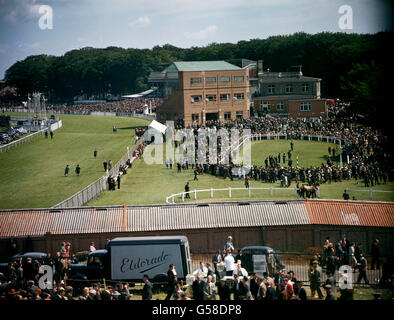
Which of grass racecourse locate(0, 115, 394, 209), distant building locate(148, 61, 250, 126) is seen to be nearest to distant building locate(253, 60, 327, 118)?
distant building locate(148, 61, 250, 126)

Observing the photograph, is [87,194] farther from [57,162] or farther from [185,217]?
[57,162]

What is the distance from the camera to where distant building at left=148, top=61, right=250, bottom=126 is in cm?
7288

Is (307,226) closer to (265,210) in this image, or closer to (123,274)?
(265,210)

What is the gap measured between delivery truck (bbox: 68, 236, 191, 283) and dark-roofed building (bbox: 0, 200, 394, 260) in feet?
13.5

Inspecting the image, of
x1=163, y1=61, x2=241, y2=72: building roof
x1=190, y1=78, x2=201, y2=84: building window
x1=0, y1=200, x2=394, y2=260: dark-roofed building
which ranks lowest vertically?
x1=0, y1=200, x2=394, y2=260: dark-roofed building

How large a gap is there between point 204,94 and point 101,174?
32.4 m

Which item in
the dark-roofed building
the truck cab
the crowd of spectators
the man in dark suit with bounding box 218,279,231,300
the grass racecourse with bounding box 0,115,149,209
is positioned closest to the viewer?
the man in dark suit with bounding box 218,279,231,300

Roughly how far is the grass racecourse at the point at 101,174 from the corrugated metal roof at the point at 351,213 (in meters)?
9.61

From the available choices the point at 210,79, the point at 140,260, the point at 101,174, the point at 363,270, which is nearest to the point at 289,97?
the point at 210,79

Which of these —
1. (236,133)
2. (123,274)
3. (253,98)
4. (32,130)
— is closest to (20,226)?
(123,274)

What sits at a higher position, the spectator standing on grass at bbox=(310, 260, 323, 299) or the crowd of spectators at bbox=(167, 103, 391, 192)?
the crowd of spectators at bbox=(167, 103, 391, 192)

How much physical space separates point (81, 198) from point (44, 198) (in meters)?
4.63

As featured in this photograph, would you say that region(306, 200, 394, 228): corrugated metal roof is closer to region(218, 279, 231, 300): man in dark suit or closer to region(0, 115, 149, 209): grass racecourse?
region(218, 279, 231, 300): man in dark suit

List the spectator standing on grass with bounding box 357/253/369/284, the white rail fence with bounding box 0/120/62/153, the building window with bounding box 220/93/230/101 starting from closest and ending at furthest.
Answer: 1. the spectator standing on grass with bounding box 357/253/369/284
2. the white rail fence with bounding box 0/120/62/153
3. the building window with bounding box 220/93/230/101
